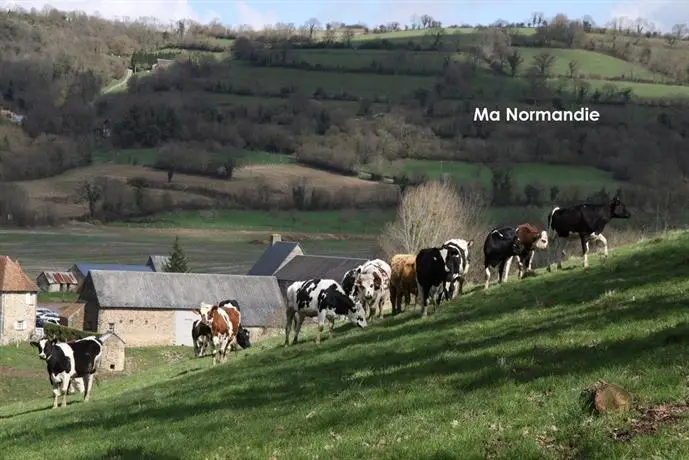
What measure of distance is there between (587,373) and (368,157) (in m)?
186

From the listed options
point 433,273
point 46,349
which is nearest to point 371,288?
point 433,273

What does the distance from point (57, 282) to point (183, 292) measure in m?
30.2

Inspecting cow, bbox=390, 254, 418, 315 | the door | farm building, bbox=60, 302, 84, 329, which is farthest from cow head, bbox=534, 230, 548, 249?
farm building, bbox=60, 302, 84, 329

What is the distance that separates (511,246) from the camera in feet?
97.7

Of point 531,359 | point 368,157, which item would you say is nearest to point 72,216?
point 368,157

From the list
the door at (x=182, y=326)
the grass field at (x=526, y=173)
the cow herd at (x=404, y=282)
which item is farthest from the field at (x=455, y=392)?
the grass field at (x=526, y=173)

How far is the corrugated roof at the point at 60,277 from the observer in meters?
112

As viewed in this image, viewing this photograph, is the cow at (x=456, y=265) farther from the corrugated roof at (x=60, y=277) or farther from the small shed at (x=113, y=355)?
the corrugated roof at (x=60, y=277)

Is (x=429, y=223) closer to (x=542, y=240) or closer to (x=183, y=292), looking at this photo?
(x=183, y=292)

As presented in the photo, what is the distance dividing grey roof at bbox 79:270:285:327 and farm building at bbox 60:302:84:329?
4.09ft

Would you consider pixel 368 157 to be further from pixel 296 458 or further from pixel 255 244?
pixel 296 458

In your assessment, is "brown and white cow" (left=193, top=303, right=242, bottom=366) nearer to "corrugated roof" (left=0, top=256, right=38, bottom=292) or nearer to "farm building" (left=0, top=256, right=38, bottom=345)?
"farm building" (left=0, top=256, right=38, bottom=345)

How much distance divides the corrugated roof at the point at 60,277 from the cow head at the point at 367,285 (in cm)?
8647

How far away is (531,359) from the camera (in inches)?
634
